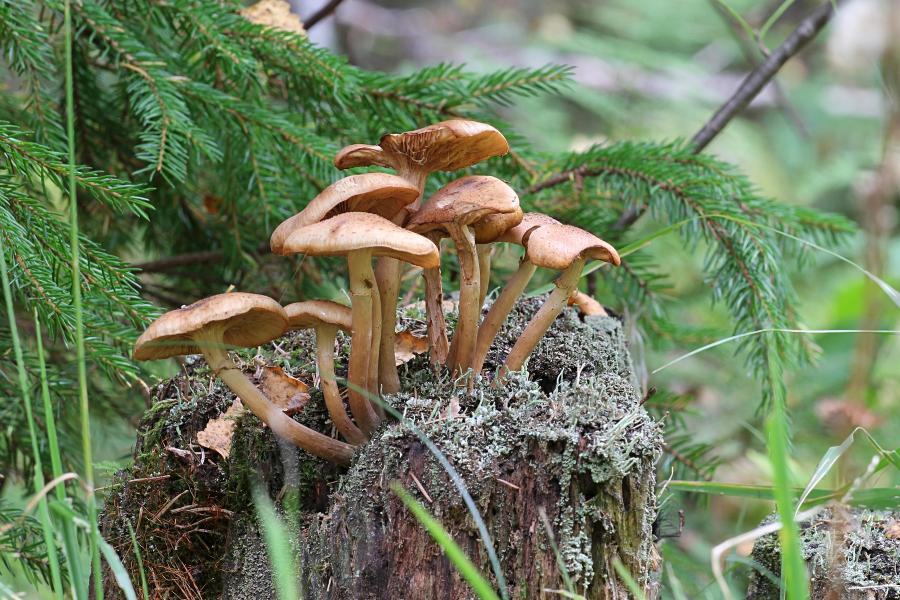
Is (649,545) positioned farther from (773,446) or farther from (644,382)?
(644,382)

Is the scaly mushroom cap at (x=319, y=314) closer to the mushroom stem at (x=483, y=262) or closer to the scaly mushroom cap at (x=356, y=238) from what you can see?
the scaly mushroom cap at (x=356, y=238)

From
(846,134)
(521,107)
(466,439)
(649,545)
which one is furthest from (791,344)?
(846,134)

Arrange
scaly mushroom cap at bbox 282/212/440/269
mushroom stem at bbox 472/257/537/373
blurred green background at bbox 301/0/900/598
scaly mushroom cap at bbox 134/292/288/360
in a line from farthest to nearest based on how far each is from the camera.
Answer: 1. blurred green background at bbox 301/0/900/598
2. mushroom stem at bbox 472/257/537/373
3. scaly mushroom cap at bbox 134/292/288/360
4. scaly mushroom cap at bbox 282/212/440/269

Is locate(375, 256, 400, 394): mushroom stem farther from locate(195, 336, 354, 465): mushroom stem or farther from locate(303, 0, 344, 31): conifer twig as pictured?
locate(303, 0, 344, 31): conifer twig

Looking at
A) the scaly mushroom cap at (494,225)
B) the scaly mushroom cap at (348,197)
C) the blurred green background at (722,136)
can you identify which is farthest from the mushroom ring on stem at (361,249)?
the blurred green background at (722,136)

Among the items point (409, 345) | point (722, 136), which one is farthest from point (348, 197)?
point (722, 136)

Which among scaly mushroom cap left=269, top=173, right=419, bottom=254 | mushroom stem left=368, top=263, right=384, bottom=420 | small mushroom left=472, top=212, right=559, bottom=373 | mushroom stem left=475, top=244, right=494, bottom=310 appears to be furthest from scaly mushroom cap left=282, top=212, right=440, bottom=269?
mushroom stem left=475, top=244, right=494, bottom=310

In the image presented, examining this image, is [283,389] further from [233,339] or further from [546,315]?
[546,315]
